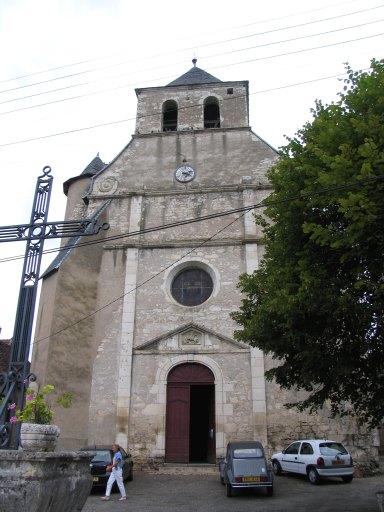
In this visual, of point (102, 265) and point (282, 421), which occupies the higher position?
point (102, 265)

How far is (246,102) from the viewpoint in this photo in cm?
2062

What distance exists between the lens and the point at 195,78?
22828 millimetres

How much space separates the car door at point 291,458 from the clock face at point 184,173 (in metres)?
10.4

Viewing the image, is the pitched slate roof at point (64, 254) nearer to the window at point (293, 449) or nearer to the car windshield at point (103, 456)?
the car windshield at point (103, 456)

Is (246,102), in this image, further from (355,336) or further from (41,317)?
(355,336)

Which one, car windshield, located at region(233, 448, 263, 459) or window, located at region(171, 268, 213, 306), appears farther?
window, located at region(171, 268, 213, 306)

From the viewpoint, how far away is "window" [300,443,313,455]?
12.3 metres

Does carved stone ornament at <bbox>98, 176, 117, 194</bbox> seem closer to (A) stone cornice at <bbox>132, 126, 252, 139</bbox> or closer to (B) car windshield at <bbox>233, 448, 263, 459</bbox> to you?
(A) stone cornice at <bbox>132, 126, 252, 139</bbox>

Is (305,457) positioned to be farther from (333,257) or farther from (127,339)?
(333,257)

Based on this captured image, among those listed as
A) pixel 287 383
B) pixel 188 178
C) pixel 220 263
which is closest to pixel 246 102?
pixel 188 178

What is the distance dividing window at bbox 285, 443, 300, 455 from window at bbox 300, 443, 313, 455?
23cm

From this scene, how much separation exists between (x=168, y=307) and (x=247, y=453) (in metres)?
6.31

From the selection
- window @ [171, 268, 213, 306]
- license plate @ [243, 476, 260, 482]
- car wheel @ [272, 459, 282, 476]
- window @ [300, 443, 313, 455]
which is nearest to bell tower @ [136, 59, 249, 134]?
window @ [171, 268, 213, 306]

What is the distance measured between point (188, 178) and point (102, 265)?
4.86 metres
